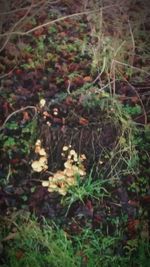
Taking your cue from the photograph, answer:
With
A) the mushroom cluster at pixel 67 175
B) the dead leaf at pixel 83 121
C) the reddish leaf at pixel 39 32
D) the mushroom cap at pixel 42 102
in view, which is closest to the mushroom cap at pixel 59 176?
the mushroom cluster at pixel 67 175

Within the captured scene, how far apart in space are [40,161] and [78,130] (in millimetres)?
409

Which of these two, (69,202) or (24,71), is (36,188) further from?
(24,71)

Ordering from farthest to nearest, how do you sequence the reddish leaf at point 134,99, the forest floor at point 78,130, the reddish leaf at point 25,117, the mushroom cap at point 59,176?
1. the reddish leaf at point 134,99
2. the reddish leaf at point 25,117
3. the mushroom cap at point 59,176
4. the forest floor at point 78,130

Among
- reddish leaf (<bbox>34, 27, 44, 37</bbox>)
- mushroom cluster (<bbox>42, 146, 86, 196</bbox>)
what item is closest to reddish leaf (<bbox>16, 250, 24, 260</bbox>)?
mushroom cluster (<bbox>42, 146, 86, 196</bbox>)

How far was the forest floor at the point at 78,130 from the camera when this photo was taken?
260 centimetres

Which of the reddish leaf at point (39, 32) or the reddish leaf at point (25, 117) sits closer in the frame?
the reddish leaf at point (25, 117)

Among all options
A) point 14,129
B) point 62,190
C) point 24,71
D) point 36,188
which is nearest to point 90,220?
point 62,190

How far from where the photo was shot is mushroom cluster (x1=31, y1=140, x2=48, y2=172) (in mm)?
2777

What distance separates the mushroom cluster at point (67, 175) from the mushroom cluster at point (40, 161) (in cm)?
11

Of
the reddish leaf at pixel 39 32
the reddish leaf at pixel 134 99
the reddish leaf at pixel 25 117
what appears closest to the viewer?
the reddish leaf at pixel 25 117

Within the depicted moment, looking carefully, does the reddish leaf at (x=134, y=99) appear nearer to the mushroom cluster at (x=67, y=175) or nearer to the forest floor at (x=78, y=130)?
the forest floor at (x=78, y=130)

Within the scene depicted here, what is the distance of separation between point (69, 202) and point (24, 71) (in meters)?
1.28

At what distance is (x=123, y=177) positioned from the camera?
9.26ft

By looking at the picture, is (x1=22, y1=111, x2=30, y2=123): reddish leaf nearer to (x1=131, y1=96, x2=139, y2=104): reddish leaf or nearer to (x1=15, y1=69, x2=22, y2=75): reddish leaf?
(x1=15, y1=69, x2=22, y2=75): reddish leaf
